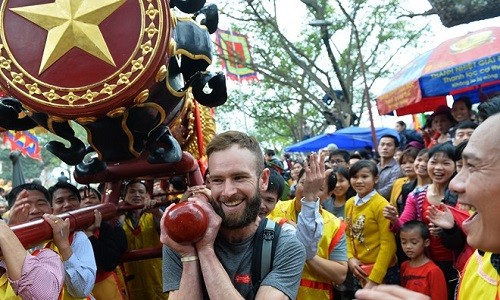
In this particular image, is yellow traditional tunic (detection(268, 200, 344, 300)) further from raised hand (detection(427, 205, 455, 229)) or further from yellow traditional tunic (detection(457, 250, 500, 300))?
yellow traditional tunic (detection(457, 250, 500, 300))

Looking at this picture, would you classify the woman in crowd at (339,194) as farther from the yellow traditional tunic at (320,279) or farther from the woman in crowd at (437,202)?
the yellow traditional tunic at (320,279)

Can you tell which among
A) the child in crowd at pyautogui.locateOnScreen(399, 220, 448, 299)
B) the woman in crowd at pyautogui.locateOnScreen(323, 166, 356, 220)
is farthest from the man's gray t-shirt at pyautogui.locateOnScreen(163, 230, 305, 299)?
the woman in crowd at pyautogui.locateOnScreen(323, 166, 356, 220)

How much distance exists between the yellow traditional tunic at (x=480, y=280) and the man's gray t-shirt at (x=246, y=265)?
543 mm

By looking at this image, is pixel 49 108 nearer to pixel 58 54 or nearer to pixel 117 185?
pixel 58 54

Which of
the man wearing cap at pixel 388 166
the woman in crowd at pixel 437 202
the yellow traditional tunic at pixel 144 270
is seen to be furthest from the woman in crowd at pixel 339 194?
the yellow traditional tunic at pixel 144 270

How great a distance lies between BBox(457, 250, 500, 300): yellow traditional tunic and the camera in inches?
69.9

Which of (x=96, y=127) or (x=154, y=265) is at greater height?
(x=96, y=127)

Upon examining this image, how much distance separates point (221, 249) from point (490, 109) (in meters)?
1.05

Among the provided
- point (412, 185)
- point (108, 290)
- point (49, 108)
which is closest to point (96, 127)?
point (49, 108)

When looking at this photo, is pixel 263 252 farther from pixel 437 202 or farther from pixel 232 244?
pixel 437 202

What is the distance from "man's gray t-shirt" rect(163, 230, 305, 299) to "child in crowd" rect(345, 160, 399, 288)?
225 centimetres

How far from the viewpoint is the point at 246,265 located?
79.0 inches

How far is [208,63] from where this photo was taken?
8.80 ft

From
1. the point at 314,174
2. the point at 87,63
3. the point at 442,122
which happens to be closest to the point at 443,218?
the point at 314,174
